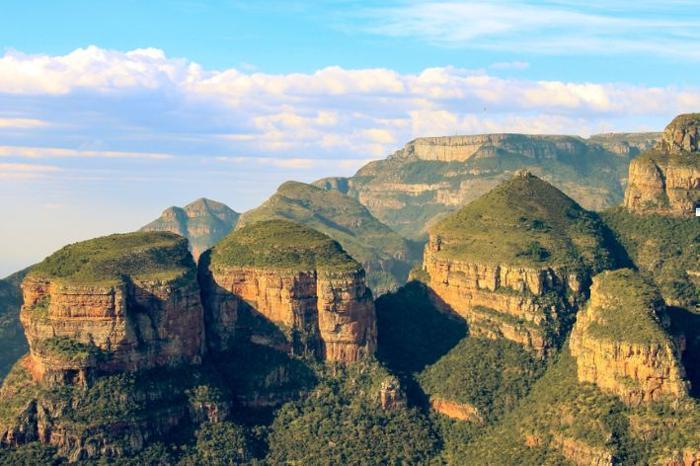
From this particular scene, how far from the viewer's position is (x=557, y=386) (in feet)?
376

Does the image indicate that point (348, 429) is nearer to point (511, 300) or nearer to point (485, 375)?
point (485, 375)

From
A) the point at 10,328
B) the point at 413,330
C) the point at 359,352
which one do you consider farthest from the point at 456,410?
the point at 10,328

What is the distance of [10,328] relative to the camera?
173m

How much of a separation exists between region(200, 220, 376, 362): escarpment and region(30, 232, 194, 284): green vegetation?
5282 millimetres

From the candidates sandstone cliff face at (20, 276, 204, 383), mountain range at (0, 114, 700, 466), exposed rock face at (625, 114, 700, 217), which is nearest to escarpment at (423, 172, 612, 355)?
mountain range at (0, 114, 700, 466)

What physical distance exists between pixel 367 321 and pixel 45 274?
32870mm

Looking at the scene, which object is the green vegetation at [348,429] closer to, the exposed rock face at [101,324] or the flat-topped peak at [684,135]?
the exposed rock face at [101,324]

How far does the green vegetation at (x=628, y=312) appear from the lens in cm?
10631

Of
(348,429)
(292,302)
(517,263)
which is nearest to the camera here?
(348,429)

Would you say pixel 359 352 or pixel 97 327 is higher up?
pixel 97 327

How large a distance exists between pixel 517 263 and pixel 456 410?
19.0 metres

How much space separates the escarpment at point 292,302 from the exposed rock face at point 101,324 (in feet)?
28.3

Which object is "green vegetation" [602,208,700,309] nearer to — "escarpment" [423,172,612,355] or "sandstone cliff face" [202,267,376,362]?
"escarpment" [423,172,612,355]

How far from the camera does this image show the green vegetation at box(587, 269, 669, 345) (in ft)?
349
